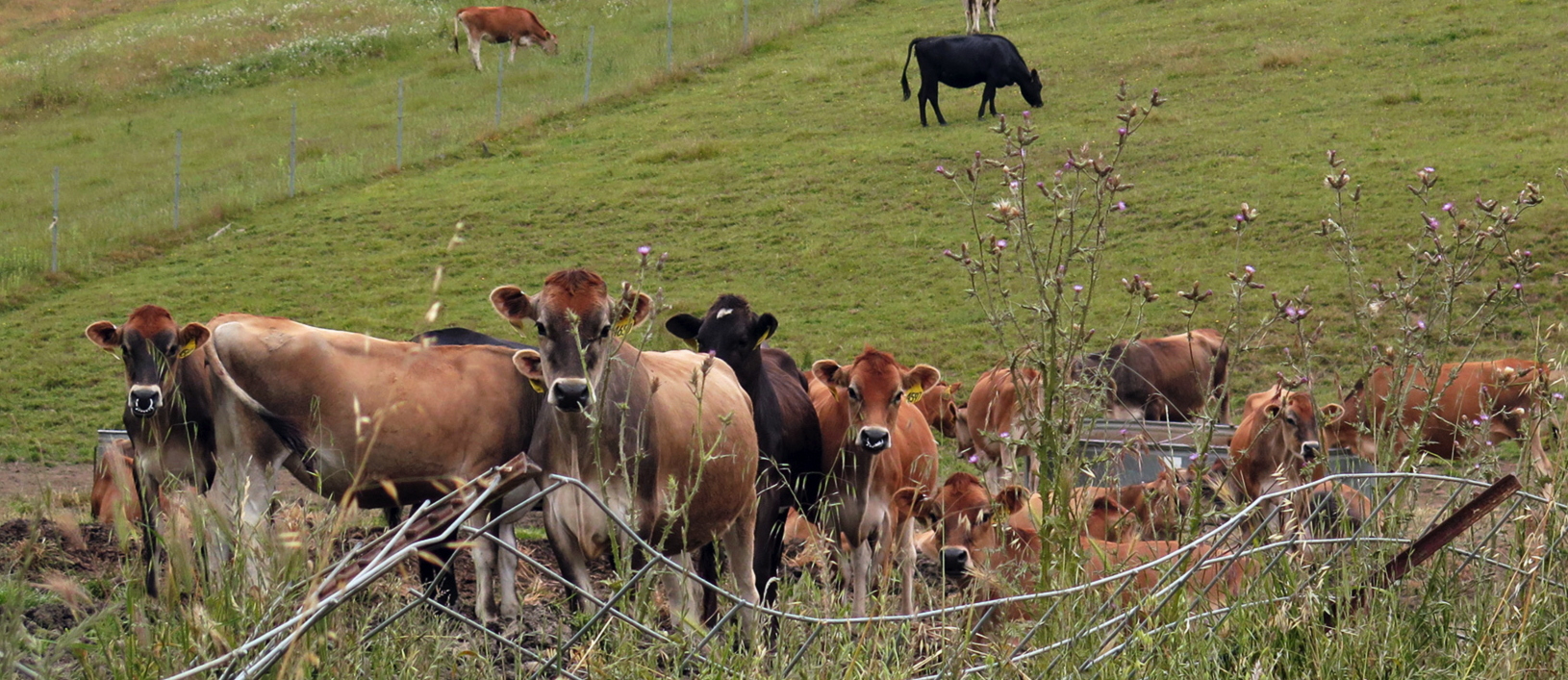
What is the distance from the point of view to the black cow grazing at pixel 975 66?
24578 millimetres

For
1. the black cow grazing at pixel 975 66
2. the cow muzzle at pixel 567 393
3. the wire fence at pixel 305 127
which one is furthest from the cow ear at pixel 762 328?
the black cow grazing at pixel 975 66

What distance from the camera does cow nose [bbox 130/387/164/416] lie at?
7449 millimetres

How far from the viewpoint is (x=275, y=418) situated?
7.44m

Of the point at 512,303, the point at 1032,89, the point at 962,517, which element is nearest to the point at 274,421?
the point at 512,303

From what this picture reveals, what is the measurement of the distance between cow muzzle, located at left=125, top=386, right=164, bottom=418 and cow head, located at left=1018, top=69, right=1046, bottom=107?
18796 mm

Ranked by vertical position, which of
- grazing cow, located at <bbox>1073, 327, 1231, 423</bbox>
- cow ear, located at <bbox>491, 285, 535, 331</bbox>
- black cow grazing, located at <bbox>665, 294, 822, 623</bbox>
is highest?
cow ear, located at <bbox>491, 285, 535, 331</bbox>

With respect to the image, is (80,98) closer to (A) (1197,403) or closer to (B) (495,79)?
(B) (495,79)

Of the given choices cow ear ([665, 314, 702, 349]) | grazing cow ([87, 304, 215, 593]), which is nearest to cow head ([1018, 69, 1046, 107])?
cow ear ([665, 314, 702, 349])

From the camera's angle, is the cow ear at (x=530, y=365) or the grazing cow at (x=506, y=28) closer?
the cow ear at (x=530, y=365)

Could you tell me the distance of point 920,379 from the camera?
8312 mm

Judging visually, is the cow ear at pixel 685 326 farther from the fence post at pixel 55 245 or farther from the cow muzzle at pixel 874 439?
the fence post at pixel 55 245

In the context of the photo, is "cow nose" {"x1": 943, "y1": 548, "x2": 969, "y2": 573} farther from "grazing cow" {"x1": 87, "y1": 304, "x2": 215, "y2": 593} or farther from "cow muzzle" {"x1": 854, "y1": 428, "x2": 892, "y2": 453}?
"grazing cow" {"x1": 87, "y1": 304, "x2": 215, "y2": 593}

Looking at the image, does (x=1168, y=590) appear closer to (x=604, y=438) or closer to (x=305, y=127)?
(x=604, y=438)

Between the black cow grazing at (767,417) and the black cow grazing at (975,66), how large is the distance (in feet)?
55.0
